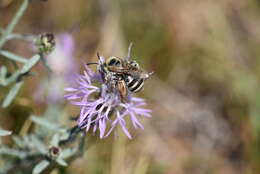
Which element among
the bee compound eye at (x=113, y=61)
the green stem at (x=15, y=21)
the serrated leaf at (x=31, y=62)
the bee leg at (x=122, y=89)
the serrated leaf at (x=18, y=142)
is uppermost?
the green stem at (x=15, y=21)

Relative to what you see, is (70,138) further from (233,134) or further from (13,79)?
(233,134)

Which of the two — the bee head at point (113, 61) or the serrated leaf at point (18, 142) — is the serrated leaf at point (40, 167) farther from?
the bee head at point (113, 61)

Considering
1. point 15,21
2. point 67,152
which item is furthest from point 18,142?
point 15,21

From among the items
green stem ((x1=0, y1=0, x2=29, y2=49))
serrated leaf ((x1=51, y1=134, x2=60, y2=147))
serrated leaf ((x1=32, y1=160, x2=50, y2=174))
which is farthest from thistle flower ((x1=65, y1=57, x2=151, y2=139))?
green stem ((x1=0, y1=0, x2=29, y2=49))

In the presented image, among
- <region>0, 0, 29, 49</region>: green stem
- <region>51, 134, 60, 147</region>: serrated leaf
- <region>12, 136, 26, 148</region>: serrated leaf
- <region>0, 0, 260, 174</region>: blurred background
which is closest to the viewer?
<region>51, 134, 60, 147</region>: serrated leaf

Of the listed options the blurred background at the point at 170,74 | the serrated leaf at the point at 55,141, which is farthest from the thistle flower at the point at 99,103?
the blurred background at the point at 170,74

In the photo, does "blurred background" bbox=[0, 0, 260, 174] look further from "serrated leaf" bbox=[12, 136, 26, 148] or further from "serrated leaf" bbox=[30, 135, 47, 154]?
"serrated leaf" bbox=[30, 135, 47, 154]
